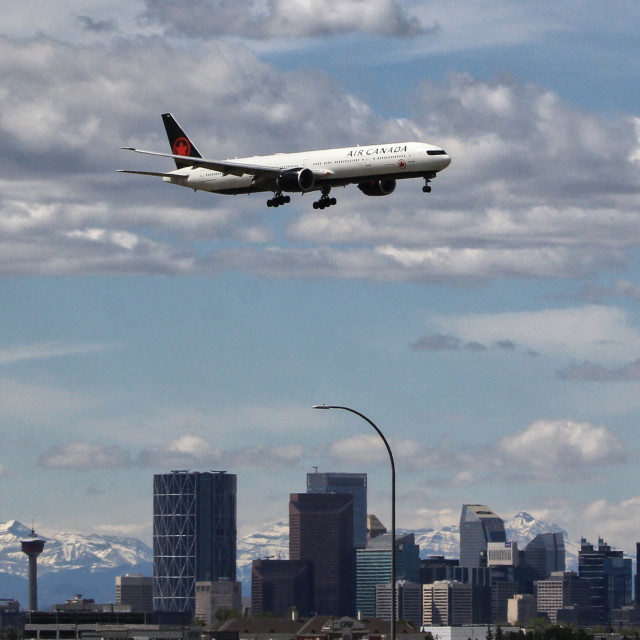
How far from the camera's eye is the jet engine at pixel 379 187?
125 m

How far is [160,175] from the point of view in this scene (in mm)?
133500

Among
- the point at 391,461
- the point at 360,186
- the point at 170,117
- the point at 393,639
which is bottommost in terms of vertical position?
the point at 393,639

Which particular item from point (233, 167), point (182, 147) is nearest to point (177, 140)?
point (182, 147)

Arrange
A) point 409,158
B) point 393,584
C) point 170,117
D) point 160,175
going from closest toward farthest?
point 393,584, point 409,158, point 160,175, point 170,117

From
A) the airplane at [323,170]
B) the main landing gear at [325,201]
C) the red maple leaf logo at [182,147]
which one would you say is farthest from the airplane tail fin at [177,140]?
the main landing gear at [325,201]

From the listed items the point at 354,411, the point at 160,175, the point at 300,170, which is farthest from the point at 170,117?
the point at 354,411

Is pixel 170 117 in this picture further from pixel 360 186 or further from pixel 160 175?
pixel 360 186

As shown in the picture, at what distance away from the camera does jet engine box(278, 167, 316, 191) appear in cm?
12362

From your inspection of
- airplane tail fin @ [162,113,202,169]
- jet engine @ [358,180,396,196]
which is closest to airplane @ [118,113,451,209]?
jet engine @ [358,180,396,196]

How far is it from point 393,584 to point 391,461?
20.6 feet

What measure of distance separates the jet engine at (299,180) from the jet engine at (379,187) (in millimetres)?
4122

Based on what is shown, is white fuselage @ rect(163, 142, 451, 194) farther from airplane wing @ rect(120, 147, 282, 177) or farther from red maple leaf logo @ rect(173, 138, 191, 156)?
red maple leaf logo @ rect(173, 138, 191, 156)

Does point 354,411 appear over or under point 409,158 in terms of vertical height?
under

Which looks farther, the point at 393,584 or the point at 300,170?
the point at 300,170
